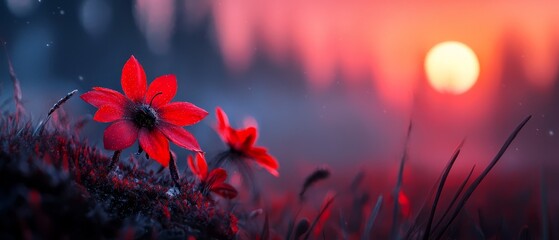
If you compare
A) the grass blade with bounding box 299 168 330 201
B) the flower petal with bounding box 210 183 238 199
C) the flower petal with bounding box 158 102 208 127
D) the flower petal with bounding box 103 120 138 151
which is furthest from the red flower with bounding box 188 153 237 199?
the grass blade with bounding box 299 168 330 201

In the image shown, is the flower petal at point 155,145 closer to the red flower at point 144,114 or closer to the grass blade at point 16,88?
the red flower at point 144,114

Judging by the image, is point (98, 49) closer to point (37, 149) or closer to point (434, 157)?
point (434, 157)

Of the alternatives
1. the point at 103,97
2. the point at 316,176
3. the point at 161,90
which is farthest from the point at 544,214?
the point at 103,97

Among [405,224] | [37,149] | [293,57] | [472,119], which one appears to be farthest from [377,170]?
[293,57]

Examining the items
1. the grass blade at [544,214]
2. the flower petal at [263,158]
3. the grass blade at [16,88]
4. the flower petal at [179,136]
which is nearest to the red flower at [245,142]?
the flower petal at [263,158]

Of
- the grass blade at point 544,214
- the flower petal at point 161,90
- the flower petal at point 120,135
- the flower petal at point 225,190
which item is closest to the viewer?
the flower petal at point 120,135

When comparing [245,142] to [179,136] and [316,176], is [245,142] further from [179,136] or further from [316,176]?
[179,136]
